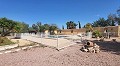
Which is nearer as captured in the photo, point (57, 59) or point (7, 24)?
point (57, 59)

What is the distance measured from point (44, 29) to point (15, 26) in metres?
26.7

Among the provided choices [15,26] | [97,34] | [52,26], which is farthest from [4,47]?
[52,26]

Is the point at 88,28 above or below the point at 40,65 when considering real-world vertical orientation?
above

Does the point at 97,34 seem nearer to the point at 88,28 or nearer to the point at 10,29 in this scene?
the point at 88,28

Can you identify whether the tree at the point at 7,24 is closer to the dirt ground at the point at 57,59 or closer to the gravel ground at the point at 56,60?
the dirt ground at the point at 57,59

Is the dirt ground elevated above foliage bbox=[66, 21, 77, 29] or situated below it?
below

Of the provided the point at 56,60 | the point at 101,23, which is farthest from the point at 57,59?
the point at 101,23

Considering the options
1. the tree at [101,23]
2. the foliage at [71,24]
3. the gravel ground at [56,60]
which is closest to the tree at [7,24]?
the gravel ground at [56,60]

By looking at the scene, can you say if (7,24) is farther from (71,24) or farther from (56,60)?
(71,24)

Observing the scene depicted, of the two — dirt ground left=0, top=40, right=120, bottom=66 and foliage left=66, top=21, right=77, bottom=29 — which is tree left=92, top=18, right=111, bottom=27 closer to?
foliage left=66, top=21, right=77, bottom=29

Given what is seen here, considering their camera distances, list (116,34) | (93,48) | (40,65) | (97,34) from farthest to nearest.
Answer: (116,34), (97,34), (93,48), (40,65)

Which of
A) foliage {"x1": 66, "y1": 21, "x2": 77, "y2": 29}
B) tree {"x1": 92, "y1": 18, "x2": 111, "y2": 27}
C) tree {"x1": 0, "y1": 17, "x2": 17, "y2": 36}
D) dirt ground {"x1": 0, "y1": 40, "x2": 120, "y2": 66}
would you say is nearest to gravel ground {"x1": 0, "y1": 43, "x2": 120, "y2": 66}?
dirt ground {"x1": 0, "y1": 40, "x2": 120, "y2": 66}

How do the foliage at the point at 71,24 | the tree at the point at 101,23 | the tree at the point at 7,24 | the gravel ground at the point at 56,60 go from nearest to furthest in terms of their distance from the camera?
the gravel ground at the point at 56,60
the tree at the point at 7,24
the foliage at the point at 71,24
the tree at the point at 101,23

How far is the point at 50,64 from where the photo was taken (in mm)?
7812
